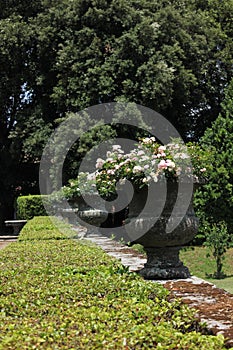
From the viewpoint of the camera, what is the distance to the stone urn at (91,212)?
969 centimetres

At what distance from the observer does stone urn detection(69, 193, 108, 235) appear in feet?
31.8

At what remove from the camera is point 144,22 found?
15.2m

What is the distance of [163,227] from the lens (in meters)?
4.83

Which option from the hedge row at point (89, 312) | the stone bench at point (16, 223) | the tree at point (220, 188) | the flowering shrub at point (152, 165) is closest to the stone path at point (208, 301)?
the hedge row at point (89, 312)

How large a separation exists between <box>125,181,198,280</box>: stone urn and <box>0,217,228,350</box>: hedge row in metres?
0.45

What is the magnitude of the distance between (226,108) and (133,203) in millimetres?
10244

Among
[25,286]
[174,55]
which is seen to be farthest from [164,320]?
[174,55]

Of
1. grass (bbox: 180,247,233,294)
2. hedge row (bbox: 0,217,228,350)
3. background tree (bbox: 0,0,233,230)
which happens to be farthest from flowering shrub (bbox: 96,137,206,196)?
background tree (bbox: 0,0,233,230)

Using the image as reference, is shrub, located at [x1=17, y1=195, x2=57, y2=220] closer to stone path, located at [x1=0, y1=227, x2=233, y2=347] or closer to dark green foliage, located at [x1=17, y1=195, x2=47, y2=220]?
dark green foliage, located at [x1=17, y1=195, x2=47, y2=220]

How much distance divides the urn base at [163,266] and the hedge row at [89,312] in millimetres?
445

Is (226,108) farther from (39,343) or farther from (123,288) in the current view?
(39,343)

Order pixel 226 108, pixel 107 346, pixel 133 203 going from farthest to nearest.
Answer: pixel 226 108 → pixel 133 203 → pixel 107 346

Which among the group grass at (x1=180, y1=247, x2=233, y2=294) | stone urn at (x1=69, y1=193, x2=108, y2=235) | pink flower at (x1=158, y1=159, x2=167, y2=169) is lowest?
grass at (x1=180, y1=247, x2=233, y2=294)

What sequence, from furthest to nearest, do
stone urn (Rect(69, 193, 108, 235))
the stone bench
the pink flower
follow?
the stone bench < stone urn (Rect(69, 193, 108, 235)) < the pink flower
